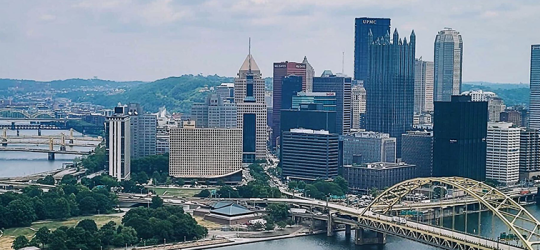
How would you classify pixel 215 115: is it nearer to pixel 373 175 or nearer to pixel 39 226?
pixel 373 175

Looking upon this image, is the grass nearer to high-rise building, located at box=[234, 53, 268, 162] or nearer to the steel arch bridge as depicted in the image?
the steel arch bridge

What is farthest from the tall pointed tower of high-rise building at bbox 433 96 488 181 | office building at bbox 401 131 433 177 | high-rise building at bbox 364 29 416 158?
high-rise building at bbox 433 96 488 181

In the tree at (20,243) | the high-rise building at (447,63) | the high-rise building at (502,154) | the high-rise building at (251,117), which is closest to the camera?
the tree at (20,243)

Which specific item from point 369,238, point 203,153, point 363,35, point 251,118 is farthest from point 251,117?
point 369,238

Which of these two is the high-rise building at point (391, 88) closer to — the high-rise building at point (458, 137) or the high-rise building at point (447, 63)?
the high-rise building at point (458, 137)

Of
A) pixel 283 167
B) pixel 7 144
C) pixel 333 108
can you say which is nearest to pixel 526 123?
pixel 333 108

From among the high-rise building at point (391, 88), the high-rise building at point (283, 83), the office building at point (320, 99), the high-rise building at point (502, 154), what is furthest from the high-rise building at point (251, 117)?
the high-rise building at point (502, 154)

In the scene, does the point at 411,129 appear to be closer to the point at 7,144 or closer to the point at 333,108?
the point at 333,108
